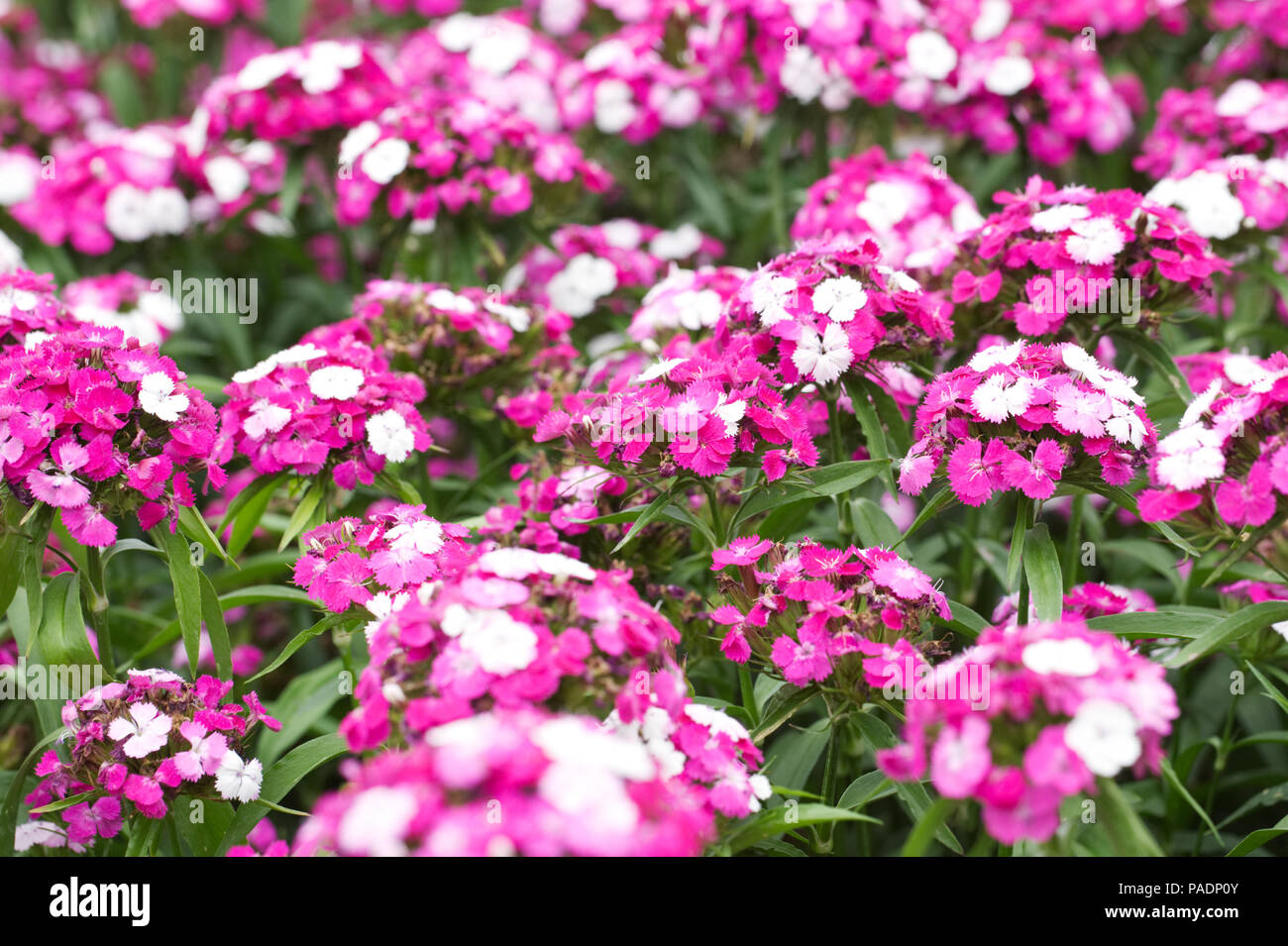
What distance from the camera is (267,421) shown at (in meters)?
2.83

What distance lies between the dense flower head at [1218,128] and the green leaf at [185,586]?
10.2 ft

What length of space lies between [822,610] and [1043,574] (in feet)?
1.60

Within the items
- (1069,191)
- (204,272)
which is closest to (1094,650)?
(1069,191)

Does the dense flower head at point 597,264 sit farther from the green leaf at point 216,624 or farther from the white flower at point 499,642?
the white flower at point 499,642

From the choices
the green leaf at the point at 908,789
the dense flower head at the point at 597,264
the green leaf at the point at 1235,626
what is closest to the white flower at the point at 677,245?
the dense flower head at the point at 597,264

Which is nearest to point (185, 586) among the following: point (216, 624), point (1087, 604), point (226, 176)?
point (216, 624)

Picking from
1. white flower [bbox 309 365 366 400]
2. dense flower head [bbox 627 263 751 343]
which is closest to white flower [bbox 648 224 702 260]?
dense flower head [bbox 627 263 751 343]

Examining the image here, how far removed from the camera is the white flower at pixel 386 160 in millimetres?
3830

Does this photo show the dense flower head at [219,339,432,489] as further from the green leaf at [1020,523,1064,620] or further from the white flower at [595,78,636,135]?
the white flower at [595,78,636,135]

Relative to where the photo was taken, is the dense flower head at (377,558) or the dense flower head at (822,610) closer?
the dense flower head at (822,610)

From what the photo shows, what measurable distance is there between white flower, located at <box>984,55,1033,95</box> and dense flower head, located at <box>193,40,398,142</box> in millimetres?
2101

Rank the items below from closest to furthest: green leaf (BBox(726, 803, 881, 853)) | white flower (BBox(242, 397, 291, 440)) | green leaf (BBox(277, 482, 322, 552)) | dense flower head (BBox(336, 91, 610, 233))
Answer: green leaf (BBox(726, 803, 881, 853)) < white flower (BBox(242, 397, 291, 440)) < green leaf (BBox(277, 482, 322, 552)) < dense flower head (BBox(336, 91, 610, 233))

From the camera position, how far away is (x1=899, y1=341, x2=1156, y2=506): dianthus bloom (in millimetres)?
2439

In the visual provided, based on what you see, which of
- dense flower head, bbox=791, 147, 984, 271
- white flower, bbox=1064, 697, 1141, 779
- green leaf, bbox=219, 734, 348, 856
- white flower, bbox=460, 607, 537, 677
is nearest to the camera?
white flower, bbox=1064, 697, 1141, 779
